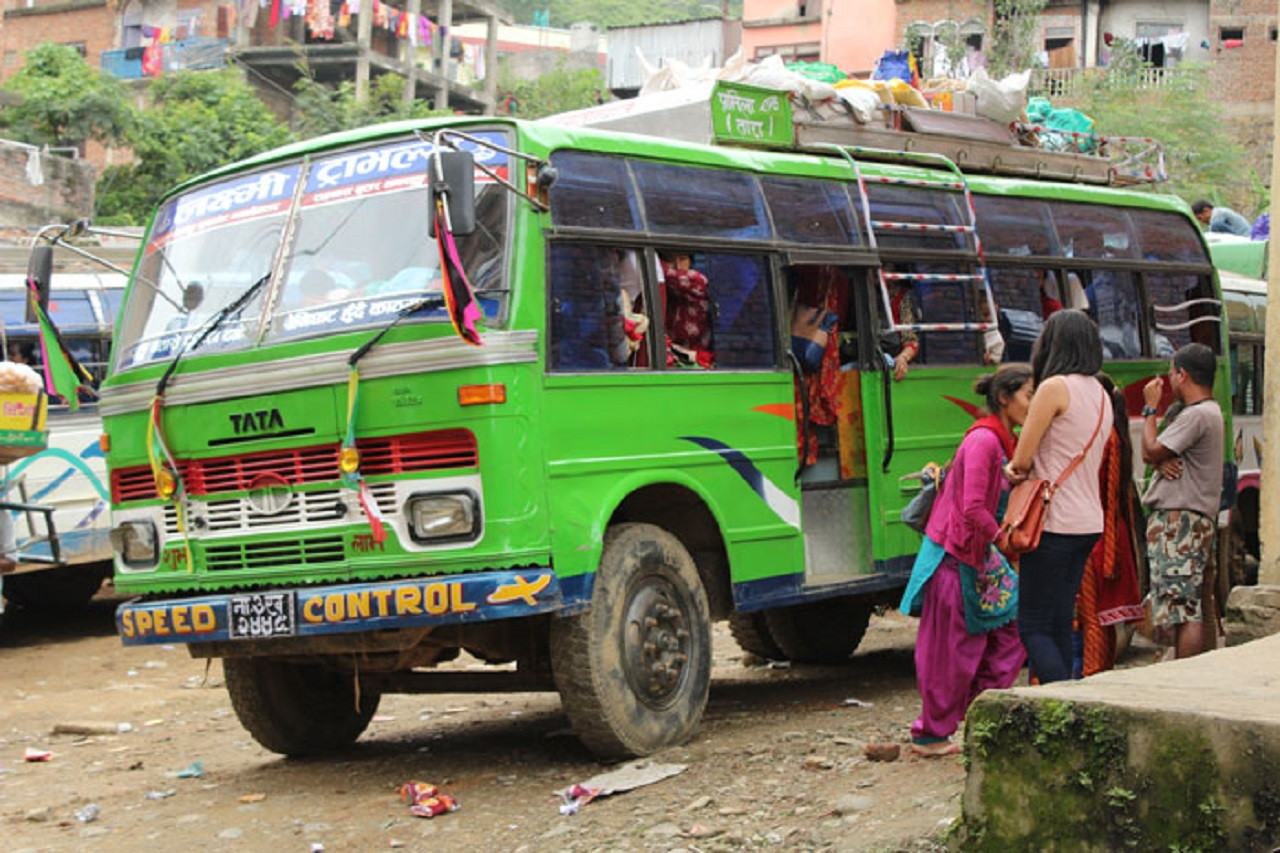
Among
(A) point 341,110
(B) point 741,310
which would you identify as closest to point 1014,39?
(A) point 341,110

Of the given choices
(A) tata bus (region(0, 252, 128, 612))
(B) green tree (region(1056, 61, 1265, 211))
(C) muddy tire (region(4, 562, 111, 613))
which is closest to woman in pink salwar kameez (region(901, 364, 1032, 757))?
(A) tata bus (region(0, 252, 128, 612))

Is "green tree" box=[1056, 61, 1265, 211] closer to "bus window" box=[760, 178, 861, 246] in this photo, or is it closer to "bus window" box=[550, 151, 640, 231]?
"bus window" box=[760, 178, 861, 246]

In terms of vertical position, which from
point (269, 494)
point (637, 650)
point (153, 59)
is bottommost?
point (637, 650)

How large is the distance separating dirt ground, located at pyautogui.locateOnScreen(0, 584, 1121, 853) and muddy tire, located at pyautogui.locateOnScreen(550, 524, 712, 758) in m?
0.22

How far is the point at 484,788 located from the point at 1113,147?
785 centimetres

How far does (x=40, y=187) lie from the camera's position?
82.8ft

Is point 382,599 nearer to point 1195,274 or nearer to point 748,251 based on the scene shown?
point 748,251

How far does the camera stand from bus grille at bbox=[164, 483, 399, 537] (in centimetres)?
661

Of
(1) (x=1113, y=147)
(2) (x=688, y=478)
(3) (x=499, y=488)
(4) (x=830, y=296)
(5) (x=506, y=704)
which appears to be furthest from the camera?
(1) (x=1113, y=147)

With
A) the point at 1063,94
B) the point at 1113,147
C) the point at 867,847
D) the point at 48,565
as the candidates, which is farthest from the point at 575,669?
the point at 1063,94

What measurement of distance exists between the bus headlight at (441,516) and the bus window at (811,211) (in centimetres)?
249

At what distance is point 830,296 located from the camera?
8.66m

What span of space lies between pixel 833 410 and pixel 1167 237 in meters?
3.90

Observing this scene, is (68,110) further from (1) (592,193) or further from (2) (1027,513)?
(2) (1027,513)
